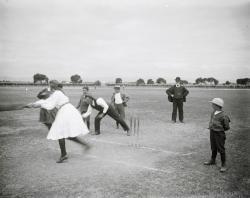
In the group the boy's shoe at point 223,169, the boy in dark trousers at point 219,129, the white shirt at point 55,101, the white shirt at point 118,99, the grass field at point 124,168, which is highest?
the white shirt at point 55,101

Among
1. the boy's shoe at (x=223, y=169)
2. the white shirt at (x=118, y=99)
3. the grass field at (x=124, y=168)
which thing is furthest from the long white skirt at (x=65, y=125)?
the white shirt at (x=118, y=99)

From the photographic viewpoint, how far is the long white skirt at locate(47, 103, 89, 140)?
698 cm

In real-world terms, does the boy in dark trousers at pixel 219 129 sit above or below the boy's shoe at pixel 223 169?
above

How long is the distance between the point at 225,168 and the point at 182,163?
1045mm

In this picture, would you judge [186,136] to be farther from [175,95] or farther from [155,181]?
[155,181]

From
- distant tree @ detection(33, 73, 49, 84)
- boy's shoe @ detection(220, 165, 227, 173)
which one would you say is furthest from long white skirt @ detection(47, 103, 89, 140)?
distant tree @ detection(33, 73, 49, 84)

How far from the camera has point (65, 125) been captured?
7.03 metres

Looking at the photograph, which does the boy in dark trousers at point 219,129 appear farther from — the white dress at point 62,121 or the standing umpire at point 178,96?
the standing umpire at point 178,96

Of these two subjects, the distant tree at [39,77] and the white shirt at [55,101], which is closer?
the white shirt at [55,101]

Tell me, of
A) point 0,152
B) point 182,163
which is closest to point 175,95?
point 182,163

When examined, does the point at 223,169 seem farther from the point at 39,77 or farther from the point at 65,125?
the point at 39,77

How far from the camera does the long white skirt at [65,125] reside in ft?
22.9

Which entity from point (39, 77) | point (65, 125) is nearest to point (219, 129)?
point (65, 125)

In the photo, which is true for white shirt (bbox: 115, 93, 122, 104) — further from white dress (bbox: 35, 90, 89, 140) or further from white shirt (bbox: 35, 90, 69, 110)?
white shirt (bbox: 35, 90, 69, 110)
